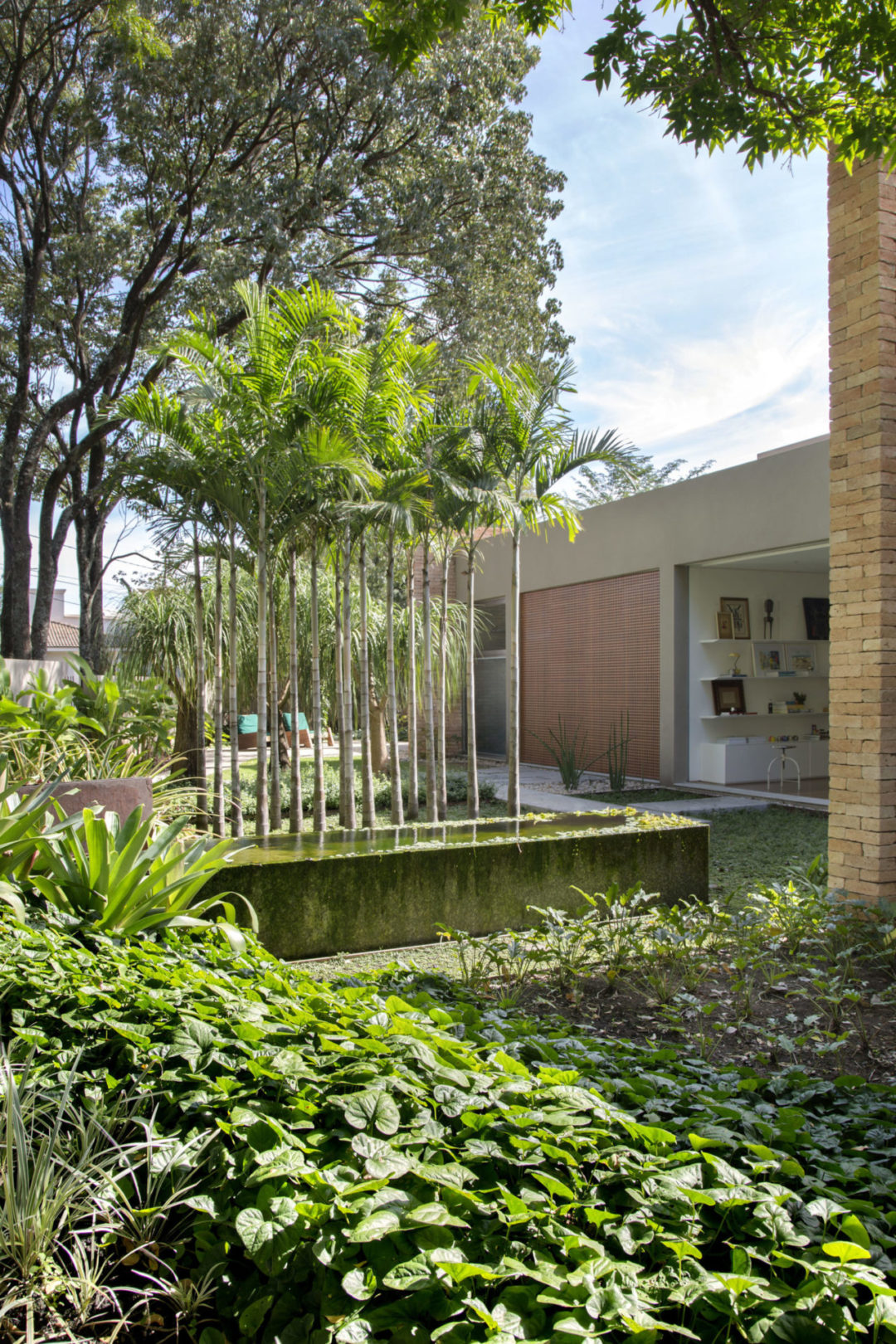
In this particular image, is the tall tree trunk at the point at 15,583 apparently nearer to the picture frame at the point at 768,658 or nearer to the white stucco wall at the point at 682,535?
the white stucco wall at the point at 682,535

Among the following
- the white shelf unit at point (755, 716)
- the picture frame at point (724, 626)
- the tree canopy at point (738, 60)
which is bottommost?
the white shelf unit at point (755, 716)

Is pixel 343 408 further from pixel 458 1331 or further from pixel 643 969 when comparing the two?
pixel 458 1331

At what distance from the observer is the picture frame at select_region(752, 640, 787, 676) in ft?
40.6

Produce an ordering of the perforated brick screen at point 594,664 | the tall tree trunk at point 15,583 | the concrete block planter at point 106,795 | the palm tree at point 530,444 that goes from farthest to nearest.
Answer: the perforated brick screen at point 594,664 → the tall tree trunk at point 15,583 → the palm tree at point 530,444 → the concrete block planter at point 106,795

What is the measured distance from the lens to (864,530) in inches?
188

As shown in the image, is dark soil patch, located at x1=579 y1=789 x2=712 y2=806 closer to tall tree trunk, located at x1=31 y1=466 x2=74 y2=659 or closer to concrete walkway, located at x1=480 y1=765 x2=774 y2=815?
concrete walkway, located at x1=480 y1=765 x2=774 y2=815

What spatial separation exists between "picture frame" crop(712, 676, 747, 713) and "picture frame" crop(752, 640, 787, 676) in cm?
30

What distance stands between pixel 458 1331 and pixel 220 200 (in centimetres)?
1002

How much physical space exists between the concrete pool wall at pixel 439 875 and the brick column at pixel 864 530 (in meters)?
0.92

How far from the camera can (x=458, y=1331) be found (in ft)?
3.48

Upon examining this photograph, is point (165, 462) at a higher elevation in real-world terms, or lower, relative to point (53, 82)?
lower

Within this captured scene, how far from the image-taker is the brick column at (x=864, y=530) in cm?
469

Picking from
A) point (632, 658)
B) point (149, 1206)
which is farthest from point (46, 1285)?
point (632, 658)

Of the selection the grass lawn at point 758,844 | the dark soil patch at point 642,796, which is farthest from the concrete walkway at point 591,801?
the grass lawn at point 758,844
